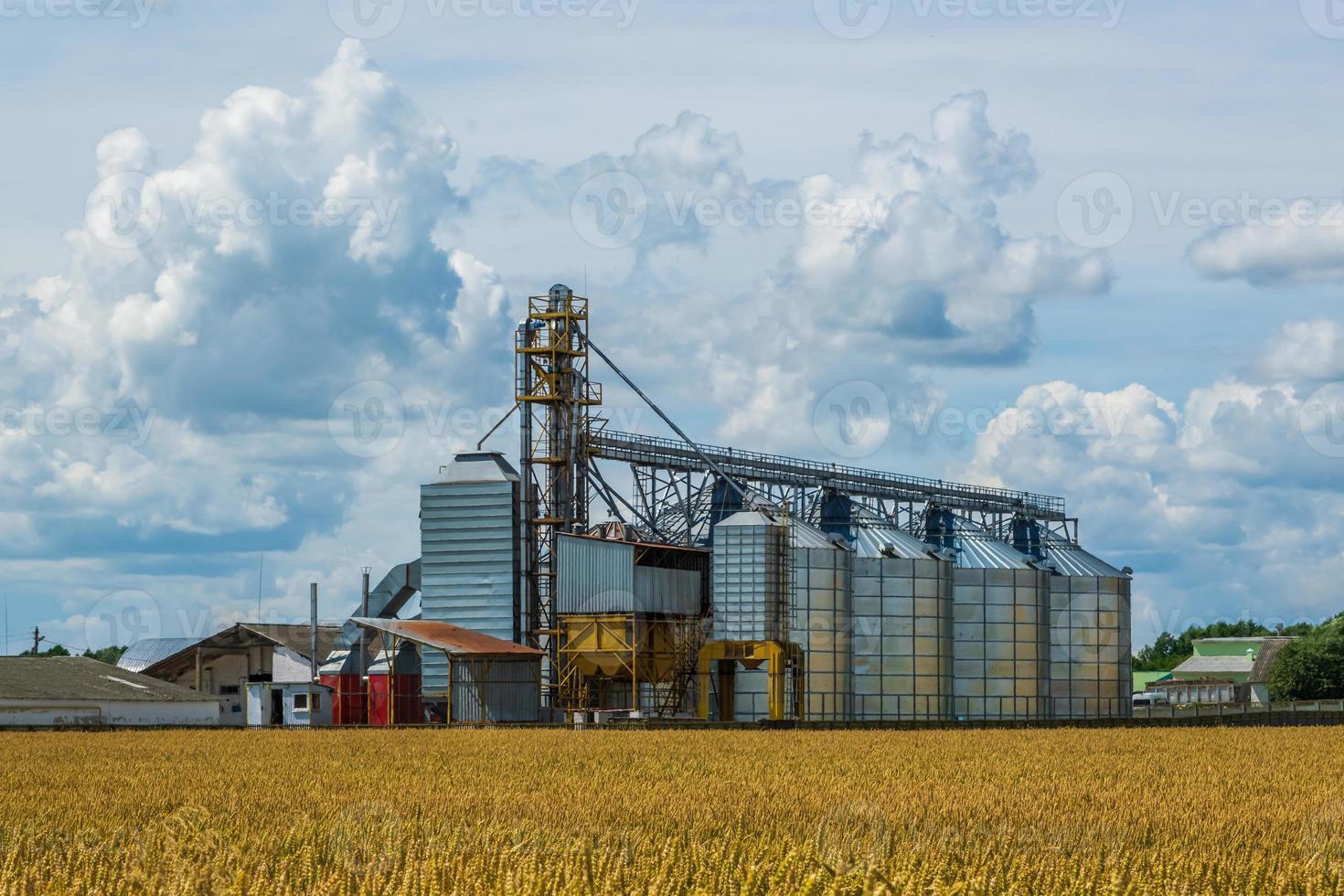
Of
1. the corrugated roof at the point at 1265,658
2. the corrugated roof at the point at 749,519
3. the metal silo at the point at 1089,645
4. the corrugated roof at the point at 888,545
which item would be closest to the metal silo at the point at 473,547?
the corrugated roof at the point at 749,519

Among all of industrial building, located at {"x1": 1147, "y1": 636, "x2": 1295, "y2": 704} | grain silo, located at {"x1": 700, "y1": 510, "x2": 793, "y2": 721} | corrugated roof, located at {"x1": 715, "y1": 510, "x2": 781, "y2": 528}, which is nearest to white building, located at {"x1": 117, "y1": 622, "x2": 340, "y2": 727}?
grain silo, located at {"x1": 700, "y1": 510, "x2": 793, "y2": 721}

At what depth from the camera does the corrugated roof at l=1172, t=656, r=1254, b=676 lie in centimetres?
16127

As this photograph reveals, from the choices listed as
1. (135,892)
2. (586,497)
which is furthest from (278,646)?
(135,892)

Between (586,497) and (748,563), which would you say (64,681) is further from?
(748,563)

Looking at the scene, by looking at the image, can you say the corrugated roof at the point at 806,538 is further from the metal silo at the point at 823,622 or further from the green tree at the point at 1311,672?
the green tree at the point at 1311,672

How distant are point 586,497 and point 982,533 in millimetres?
22699

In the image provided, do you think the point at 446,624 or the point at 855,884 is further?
the point at 446,624

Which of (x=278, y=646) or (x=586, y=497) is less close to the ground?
(x=586, y=497)

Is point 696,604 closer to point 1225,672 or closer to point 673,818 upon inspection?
point 673,818

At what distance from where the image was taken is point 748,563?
7250cm

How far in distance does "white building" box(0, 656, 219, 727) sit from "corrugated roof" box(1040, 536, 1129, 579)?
137 ft

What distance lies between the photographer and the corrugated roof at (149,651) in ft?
345

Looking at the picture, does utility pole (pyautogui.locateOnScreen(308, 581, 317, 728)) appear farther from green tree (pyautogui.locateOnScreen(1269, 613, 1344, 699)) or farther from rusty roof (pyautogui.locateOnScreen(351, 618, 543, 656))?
green tree (pyautogui.locateOnScreen(1269, 613, 1344, 699))

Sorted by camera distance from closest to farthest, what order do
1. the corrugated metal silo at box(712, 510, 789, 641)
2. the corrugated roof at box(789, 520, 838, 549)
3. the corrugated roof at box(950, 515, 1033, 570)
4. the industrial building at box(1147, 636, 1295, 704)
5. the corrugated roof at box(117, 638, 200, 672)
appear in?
the corrugated metal silo at box(712, 510, 789, 641) < the corrugated roof at box(789, 520, 838, 549) < the corrugated roof at box(950, 515, 1033, 570) < the corrugated roof at box(117, 638, 200, 672) < the industrial building at box(1147, 636, 1295, 704)
